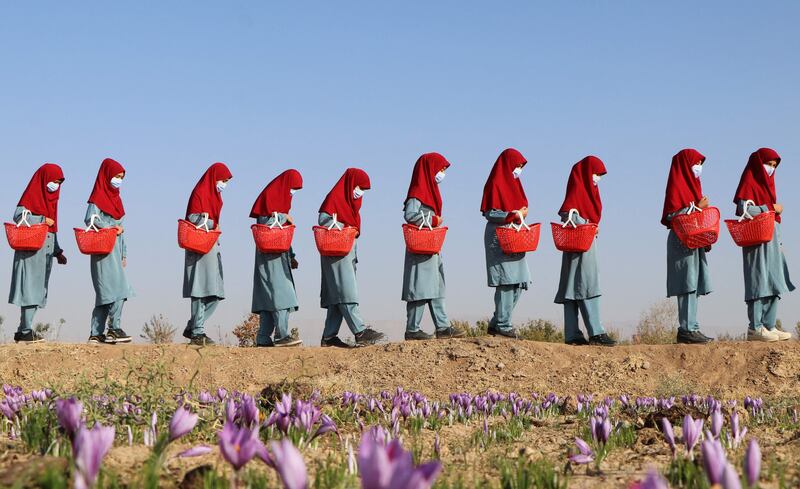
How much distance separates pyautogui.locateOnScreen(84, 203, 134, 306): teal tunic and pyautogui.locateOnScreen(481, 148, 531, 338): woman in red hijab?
559cm

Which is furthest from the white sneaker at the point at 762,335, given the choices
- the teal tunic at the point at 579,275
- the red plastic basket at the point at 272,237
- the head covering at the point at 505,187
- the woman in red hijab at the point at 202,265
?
the woman in red hijab at the point at 202,265

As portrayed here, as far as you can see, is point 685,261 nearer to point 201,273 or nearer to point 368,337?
point 368,337

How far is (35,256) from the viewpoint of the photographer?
45.2 ft

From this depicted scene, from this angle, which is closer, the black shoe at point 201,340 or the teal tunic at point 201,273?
the black shoe at point 201,340

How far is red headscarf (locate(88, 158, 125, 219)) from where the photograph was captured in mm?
13273

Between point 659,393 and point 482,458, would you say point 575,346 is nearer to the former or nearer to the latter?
point 659,393

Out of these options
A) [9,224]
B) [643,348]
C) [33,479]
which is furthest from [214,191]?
[33,479]

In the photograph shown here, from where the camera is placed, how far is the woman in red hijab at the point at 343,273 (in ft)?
42.0

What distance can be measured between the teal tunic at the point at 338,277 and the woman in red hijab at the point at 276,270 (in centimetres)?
60

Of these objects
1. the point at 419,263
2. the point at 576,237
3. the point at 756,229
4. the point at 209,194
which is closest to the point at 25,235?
the point at 209,194

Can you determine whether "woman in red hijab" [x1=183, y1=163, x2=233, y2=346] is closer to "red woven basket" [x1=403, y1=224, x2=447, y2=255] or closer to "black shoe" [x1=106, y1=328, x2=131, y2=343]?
"black shoe" [x1=106, y1=328, x2=131, y2=343]

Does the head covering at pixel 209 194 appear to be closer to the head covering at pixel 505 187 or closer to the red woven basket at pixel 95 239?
the red woven basket at pixel 95 239

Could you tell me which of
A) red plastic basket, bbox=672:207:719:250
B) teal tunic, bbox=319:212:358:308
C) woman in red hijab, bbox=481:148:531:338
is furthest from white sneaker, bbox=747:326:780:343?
teal tunic, bbox=319:212:358:308

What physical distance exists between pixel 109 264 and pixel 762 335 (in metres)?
9.82
